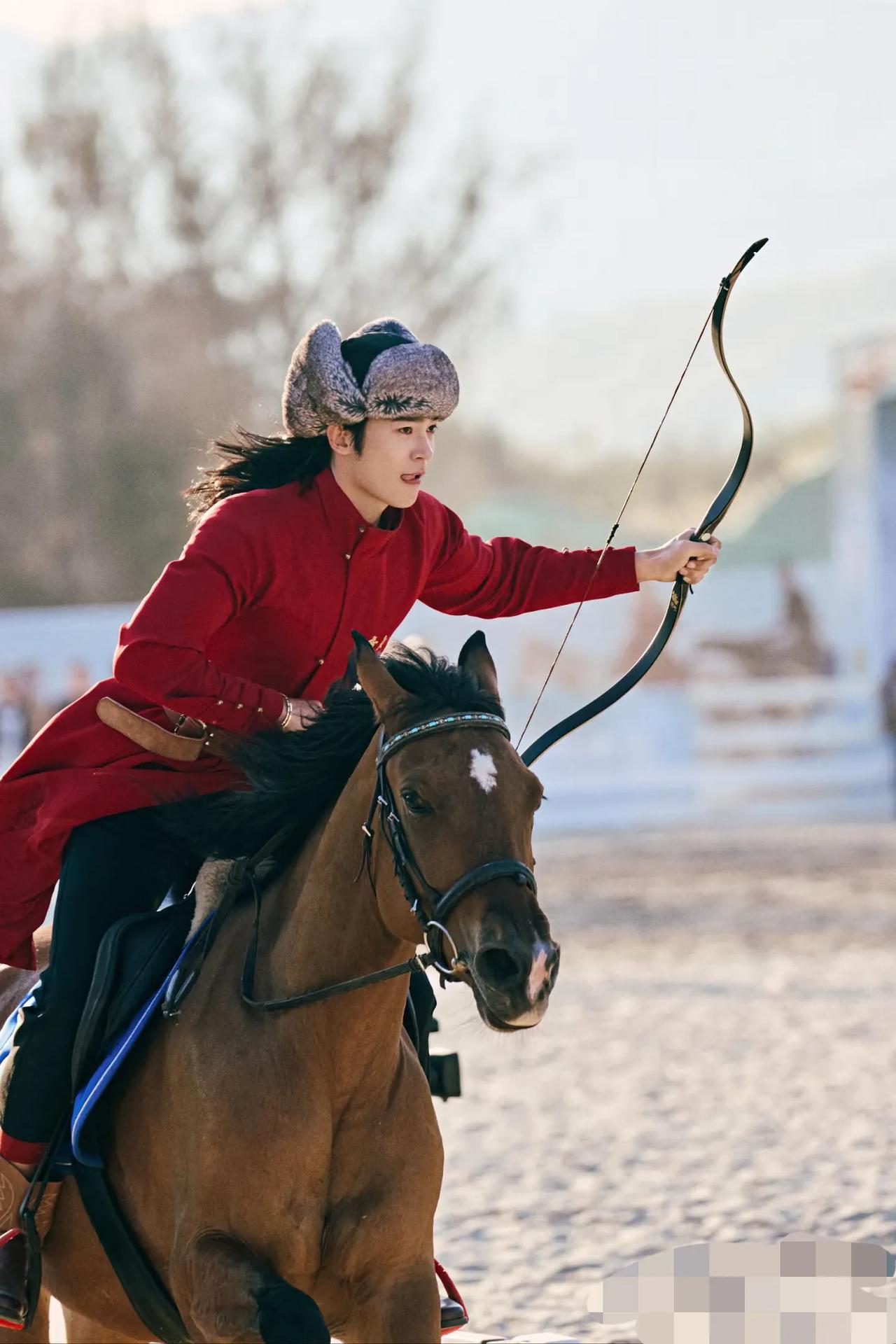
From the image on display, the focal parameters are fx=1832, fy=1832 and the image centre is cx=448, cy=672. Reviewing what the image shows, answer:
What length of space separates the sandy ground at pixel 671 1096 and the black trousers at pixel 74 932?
1.00 metres

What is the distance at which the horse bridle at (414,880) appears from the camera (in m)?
3.03

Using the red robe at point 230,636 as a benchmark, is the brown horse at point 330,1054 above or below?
below

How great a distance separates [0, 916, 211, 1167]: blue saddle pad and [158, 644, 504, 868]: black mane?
19 centimetres

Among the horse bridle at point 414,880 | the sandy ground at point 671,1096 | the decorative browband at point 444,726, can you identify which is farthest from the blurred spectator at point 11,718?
the decorative browband at point 444,726

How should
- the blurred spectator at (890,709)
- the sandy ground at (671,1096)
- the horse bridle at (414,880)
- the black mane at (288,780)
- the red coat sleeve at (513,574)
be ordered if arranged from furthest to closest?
the blurred spectator at (890,709)
the sandy ground at (671,1096)
the red coat sleeve at (513,574)
the black mane at (288,780)
the horse bridle at (414,880)

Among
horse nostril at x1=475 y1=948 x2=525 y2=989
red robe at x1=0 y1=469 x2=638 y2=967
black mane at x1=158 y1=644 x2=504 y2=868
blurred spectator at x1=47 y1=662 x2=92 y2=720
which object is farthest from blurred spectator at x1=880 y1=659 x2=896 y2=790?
horse nostril at x1=475 y1=948 x2=525 y2=989

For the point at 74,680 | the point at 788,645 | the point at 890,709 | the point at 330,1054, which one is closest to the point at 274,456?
the point at 330,1054

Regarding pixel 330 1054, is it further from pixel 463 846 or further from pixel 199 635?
pixel 199 635

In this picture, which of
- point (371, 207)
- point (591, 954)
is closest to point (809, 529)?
point (371, 207)

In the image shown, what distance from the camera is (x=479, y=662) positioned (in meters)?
3.50

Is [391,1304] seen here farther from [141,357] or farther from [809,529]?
[809,529]

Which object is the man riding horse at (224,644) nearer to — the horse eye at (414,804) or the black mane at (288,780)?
the black mane at (288,780)

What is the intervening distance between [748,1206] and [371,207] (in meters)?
30.0

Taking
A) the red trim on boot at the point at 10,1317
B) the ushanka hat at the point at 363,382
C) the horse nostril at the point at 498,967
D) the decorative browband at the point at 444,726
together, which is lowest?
the red trim on boot at the point at 10,1317
